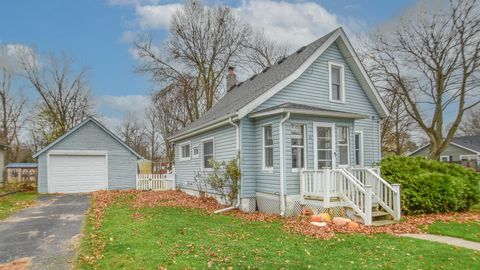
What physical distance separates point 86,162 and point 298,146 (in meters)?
14.1

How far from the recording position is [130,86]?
96.7 feet

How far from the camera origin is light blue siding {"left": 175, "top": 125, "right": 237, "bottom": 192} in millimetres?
11747

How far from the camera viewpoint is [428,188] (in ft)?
33.5

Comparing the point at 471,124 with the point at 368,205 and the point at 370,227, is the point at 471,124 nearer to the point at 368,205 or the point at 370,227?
the point at 368,205

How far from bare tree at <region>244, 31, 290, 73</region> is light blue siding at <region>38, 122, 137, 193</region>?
1453cm

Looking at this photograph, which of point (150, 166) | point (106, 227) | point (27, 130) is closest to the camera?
point (106, 227)

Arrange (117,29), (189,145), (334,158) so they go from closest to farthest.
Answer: (334,158) → (189,145) → (117,29)

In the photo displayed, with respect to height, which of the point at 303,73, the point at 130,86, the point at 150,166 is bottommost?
the point at 150,166

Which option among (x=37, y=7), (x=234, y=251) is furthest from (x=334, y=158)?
(x=37, y=7)

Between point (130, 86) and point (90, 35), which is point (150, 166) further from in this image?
point (90, 35)

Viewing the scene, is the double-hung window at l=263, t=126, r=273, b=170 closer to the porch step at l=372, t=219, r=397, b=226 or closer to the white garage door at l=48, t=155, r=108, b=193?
the porch step at l=372, t=219, r=397, b=226

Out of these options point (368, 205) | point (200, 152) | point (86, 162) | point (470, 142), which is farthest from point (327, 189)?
point (470, 142)

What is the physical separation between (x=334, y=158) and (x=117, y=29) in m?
14.4

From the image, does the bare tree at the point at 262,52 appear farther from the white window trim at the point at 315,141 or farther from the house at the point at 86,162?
the white window trim at the point at 315,141
